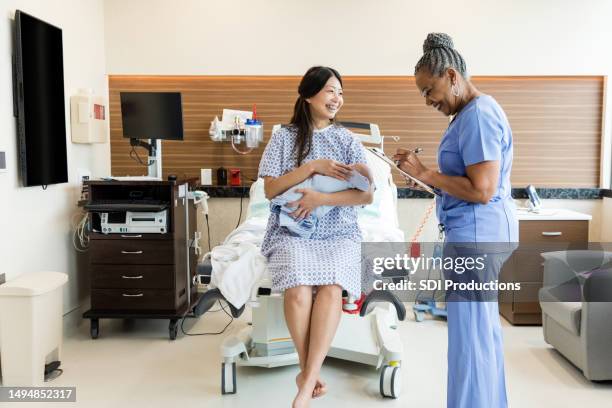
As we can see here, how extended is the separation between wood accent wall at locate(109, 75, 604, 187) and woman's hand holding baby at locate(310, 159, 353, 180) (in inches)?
75.2

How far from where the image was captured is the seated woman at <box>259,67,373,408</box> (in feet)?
7.55

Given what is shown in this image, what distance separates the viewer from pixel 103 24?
4.22 metres

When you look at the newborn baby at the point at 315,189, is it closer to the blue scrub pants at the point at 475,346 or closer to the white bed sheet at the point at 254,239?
the white bed sheet at the point at 254,239

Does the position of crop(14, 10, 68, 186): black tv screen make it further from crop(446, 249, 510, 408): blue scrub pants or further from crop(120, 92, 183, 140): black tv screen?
crop(446, 249, 510, 408): blue scrub pants

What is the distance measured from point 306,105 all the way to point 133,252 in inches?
64.6

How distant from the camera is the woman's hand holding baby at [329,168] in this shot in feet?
7.92

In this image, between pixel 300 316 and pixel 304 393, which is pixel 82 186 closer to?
pixel 300 316

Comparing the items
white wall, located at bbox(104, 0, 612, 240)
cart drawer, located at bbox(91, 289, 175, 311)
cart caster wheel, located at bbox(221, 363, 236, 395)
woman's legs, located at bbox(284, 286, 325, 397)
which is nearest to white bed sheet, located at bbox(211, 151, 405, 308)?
woman's legs, located at bbox(284, 286, 325, 397)

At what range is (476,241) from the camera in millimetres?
1968

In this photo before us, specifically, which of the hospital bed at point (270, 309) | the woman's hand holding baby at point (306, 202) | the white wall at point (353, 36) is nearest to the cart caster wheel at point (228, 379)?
the hospital bed at point (270, 309)

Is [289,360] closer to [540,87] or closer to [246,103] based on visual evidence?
[246,103]

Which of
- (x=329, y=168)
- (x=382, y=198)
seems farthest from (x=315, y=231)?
(x=382, y=198)

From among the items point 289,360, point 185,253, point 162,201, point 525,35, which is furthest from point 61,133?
point 525,35

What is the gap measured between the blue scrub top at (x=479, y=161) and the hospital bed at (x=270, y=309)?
66cm
